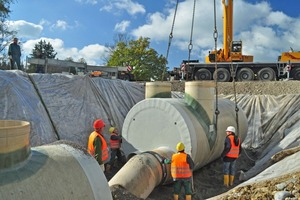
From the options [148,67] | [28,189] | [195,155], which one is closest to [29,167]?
[28,189]

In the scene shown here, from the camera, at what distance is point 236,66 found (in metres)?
19.6

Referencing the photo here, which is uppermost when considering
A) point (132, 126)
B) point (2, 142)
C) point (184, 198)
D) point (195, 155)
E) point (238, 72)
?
point (238, 72)

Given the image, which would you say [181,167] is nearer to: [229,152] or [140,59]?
[229,152]

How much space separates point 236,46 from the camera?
19.6 m

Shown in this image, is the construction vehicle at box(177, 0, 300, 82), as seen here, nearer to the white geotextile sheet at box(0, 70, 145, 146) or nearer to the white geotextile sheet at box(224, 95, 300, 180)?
the white geotextile sheet at box(224, 95, 300, 180)

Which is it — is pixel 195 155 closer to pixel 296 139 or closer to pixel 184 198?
pixel 184 198

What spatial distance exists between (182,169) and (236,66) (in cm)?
1449

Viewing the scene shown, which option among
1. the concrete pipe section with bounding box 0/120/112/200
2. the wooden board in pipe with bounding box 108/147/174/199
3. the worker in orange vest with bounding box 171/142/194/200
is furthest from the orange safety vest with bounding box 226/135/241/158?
the concrete pipe section with bounding box 0/120/112/200

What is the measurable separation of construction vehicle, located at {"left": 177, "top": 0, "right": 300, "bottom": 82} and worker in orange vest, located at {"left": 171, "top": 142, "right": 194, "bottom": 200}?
1253 cm

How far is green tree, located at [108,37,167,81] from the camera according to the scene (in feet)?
121

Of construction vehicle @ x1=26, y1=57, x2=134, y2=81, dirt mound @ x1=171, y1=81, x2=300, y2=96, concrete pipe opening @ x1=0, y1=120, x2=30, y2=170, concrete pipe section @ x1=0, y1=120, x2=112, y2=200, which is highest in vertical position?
construction vehicle @ x1=26, y1=57, x2=134, y2=81

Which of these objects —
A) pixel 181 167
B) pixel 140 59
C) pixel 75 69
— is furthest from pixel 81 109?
pixel 140 59

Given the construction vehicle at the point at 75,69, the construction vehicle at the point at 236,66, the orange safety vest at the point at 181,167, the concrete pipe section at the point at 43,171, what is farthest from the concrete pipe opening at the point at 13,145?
the construction vehicle at the point at 236,66

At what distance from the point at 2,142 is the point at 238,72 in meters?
18.4
